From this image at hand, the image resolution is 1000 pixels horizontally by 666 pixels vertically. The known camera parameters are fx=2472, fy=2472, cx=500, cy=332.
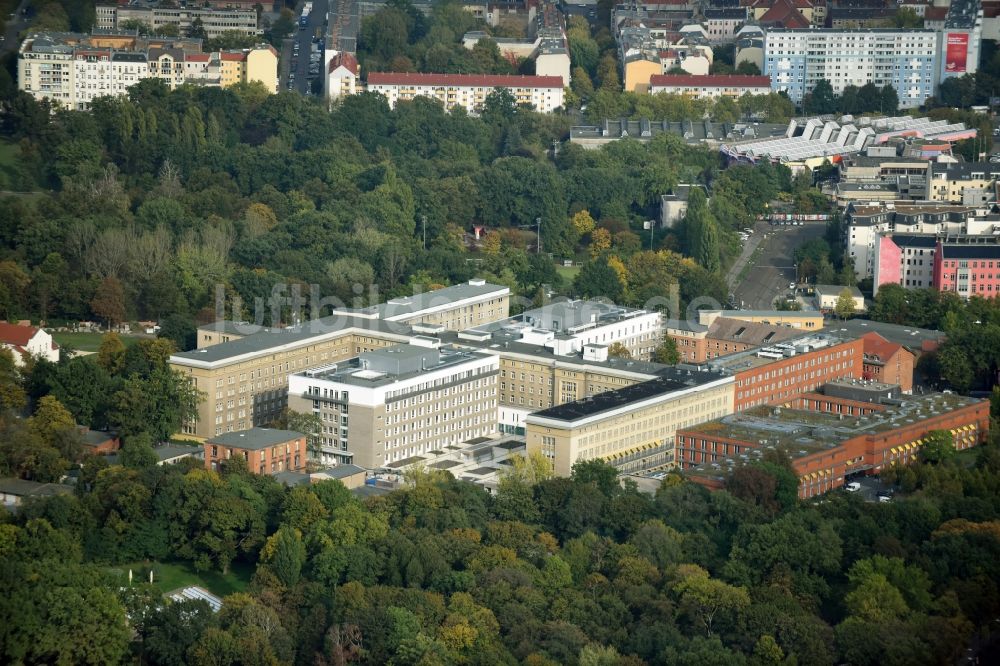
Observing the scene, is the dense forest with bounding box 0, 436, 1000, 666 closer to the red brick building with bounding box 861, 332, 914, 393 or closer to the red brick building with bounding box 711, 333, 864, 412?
the red brick building with bounding box 711, 333, 864, 412

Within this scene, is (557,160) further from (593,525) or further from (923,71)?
(593,525)

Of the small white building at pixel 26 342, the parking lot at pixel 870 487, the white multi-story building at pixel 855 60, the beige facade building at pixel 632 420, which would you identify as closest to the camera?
the parking lot at pixel 870 487

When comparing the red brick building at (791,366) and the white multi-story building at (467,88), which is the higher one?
the white multi-story building at (467,88)

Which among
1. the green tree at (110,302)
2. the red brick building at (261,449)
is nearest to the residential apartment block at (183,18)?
the green tree at (110,302)

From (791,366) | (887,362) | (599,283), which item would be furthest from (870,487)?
(599,283)

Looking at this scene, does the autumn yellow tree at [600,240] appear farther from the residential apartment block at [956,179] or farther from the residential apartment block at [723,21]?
the residential apartment block at [723,21]

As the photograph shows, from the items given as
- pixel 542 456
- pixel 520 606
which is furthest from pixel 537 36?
pixel 520 606
